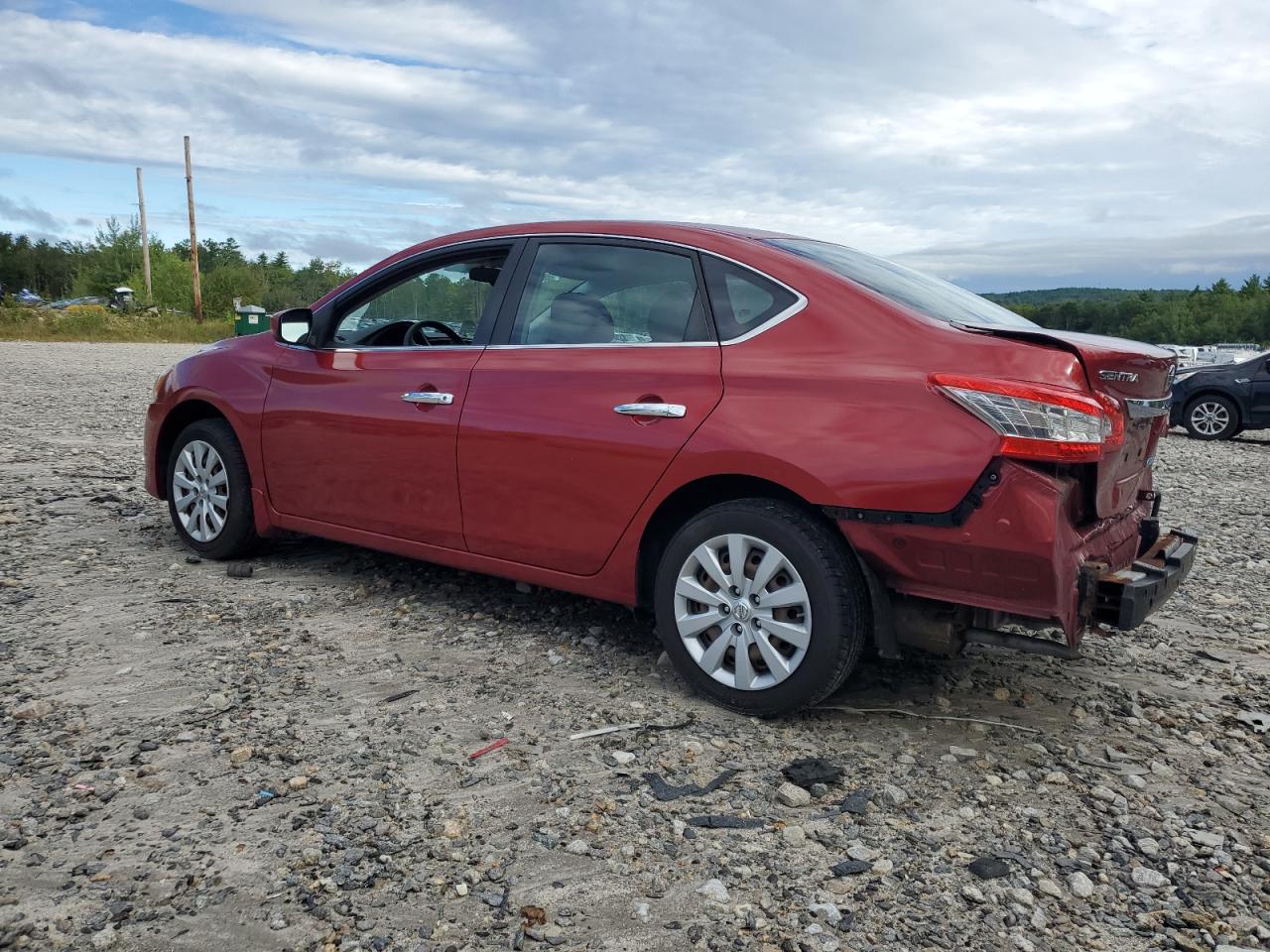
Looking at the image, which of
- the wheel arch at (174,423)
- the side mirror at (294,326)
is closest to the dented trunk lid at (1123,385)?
the side mirror at (294,326)

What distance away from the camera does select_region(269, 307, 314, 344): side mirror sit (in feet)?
17.1

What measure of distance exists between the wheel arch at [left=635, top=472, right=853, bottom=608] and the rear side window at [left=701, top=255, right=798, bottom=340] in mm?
515

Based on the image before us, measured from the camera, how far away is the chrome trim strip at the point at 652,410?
3.77m

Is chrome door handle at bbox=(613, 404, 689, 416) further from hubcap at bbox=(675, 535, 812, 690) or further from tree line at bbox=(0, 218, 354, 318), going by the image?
tree line at bbox=(0, 218, 354, 318)

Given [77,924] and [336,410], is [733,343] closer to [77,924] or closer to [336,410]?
[336,410]

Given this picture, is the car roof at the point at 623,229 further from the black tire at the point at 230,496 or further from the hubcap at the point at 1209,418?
the hubcap at the point at 1209,418

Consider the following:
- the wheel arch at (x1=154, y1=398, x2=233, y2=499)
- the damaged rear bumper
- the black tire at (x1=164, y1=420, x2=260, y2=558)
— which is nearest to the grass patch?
the wheel arch at (x1=154, y1=398, x2=233, y2=499)

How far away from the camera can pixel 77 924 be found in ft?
8.00

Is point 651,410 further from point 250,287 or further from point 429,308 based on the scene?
point 250,287

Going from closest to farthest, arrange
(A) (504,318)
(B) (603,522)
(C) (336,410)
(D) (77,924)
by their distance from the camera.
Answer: (D) (77,924), (B) (603,522), (A) (504,318), (C) (336,410)

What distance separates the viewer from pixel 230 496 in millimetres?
5457

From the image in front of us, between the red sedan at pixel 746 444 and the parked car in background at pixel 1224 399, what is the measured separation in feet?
42.3

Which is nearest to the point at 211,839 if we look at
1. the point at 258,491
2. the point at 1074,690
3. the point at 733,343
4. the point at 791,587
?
the point at 791,587

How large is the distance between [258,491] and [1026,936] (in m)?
4.11
